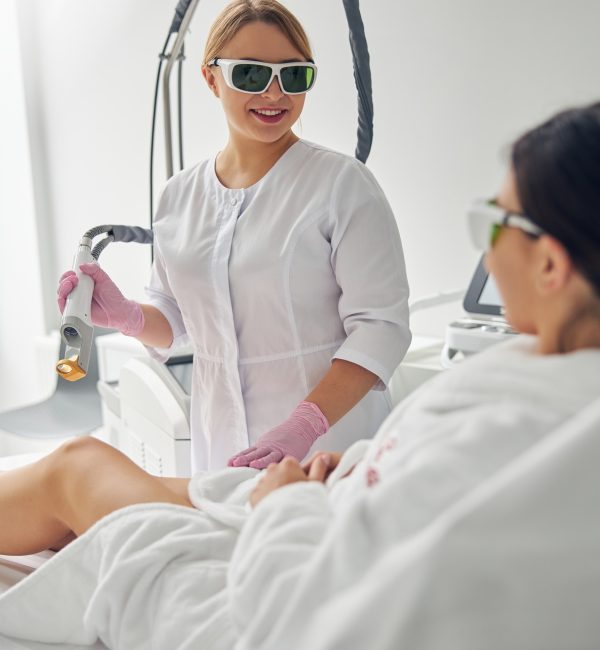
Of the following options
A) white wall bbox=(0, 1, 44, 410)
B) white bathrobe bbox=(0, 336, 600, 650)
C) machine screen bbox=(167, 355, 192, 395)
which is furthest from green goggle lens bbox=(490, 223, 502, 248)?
white wall bbox=(0, 1, 44, 410)

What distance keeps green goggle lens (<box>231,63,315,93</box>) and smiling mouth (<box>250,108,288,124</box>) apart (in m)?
0.05

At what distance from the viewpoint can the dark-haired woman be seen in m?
0.70

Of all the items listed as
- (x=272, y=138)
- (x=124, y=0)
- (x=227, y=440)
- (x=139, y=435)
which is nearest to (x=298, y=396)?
(x=227, y=440)

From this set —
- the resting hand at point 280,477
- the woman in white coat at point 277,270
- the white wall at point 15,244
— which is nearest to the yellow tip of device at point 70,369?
the woman in white coat at point 277,270

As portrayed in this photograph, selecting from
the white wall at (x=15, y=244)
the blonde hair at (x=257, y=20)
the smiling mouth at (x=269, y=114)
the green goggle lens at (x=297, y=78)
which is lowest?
the white wall at (x=15, y=244)

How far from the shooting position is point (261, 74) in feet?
4.85

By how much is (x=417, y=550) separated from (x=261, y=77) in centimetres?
103

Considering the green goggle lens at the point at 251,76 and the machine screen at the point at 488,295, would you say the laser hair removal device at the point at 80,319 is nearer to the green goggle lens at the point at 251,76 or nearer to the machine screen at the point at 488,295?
the green goggle lens at the point at 251,76

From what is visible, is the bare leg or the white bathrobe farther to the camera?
the bare leg

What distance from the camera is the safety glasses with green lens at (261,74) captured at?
148 cm

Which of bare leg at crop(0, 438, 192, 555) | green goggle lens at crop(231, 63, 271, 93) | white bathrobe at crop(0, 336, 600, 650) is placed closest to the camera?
white bathrobe at crop(0, 336, 600, 650)

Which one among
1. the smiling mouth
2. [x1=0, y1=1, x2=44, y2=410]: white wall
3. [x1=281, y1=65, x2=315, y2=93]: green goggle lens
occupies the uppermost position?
[x1=281, y1=65, x2=315, y2=93]: green goggle lens

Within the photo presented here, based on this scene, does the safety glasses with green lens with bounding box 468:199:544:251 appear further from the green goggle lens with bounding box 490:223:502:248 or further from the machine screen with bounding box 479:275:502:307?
the machine screen with bounding box 479:275:502:307

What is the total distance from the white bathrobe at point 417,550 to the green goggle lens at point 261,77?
2.45 feet
